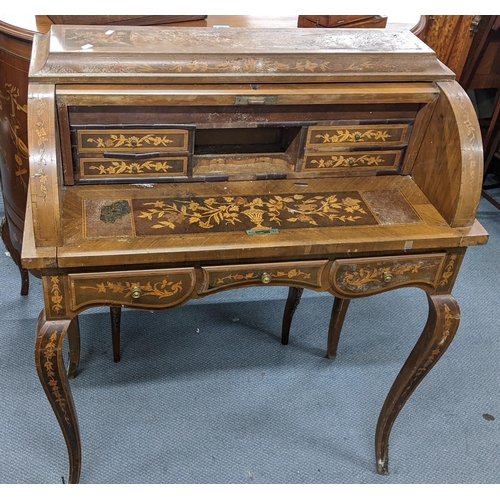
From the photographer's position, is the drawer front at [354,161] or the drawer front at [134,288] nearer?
the drawer front at [134,288]

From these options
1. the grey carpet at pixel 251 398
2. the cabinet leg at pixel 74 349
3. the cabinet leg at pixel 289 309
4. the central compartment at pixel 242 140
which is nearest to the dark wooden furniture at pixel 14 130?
the grey carpet at pixel 251 398

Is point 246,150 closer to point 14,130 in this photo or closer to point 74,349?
point 14,130

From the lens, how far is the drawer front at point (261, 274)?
1.44m

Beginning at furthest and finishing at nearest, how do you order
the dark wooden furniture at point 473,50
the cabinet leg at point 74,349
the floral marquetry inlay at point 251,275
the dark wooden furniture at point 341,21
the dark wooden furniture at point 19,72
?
the dark wooden furniture at point 473,50 → the cabinet leg at point 74,349 → the dark wooden furniture at point 341,21 → the dark wooden furniture at point 19,72 → the floral marquetry inlay at point 251,275

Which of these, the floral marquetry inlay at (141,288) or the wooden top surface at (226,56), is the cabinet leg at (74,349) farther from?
the wooden top surface at (226,56)

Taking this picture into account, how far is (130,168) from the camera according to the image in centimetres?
154

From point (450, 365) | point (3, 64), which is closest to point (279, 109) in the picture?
point (3, 64)

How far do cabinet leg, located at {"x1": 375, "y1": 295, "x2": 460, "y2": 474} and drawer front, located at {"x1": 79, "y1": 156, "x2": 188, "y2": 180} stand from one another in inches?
30.0

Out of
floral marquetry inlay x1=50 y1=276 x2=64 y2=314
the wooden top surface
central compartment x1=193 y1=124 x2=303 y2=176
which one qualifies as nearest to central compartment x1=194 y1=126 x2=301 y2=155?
central compartment x1=193 y1=124 x2=303 y2=176

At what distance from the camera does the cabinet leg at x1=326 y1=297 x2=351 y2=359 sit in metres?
2.19

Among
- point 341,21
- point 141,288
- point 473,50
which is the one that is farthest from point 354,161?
point 473,50

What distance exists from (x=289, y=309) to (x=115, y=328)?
0.64 m

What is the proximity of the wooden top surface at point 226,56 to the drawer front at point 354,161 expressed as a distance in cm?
21

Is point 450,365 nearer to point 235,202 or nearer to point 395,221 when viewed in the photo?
point 395,221
